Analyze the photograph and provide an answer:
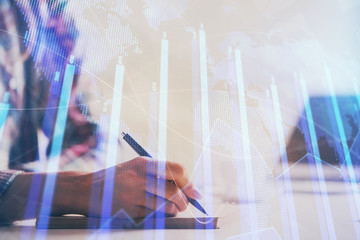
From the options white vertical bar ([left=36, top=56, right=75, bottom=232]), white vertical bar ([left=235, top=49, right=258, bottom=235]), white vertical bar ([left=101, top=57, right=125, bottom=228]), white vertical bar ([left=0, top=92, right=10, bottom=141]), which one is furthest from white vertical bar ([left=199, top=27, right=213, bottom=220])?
white vertical bar ([left=0, top=92, right=10, bottom=141])

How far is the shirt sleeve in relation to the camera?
0.54m

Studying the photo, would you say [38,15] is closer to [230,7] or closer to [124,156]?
[124,156]

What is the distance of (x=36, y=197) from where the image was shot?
1.84ft

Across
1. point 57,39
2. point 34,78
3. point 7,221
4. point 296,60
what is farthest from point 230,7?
point 7,221

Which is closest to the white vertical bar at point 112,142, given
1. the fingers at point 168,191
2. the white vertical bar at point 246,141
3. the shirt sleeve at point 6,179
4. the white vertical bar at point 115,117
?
the white vertical bar at point 115,117

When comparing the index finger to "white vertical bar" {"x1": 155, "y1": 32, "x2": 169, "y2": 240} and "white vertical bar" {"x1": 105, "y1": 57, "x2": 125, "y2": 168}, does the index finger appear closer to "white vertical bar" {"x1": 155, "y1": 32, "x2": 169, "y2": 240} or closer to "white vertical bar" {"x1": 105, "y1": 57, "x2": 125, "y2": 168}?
"white vertical bar" {"x1": 155, "y1": 32, "x2": 169, "y2": 240}

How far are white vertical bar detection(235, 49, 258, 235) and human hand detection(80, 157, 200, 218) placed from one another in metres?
0.18

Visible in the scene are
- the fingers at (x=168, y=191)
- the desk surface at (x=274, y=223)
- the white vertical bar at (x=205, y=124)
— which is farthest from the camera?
the white vertical bar at (x=205, y=124)

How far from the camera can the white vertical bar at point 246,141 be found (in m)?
0.64

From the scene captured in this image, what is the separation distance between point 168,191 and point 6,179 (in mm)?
419

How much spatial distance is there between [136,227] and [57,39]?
2.21 feet

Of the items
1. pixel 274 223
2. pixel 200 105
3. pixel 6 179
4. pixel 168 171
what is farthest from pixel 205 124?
pixel 6 179

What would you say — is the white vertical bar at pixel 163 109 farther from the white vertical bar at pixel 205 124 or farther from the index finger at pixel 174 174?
the white vertical bar at pixel 205 124

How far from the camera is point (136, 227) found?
1.73ft
